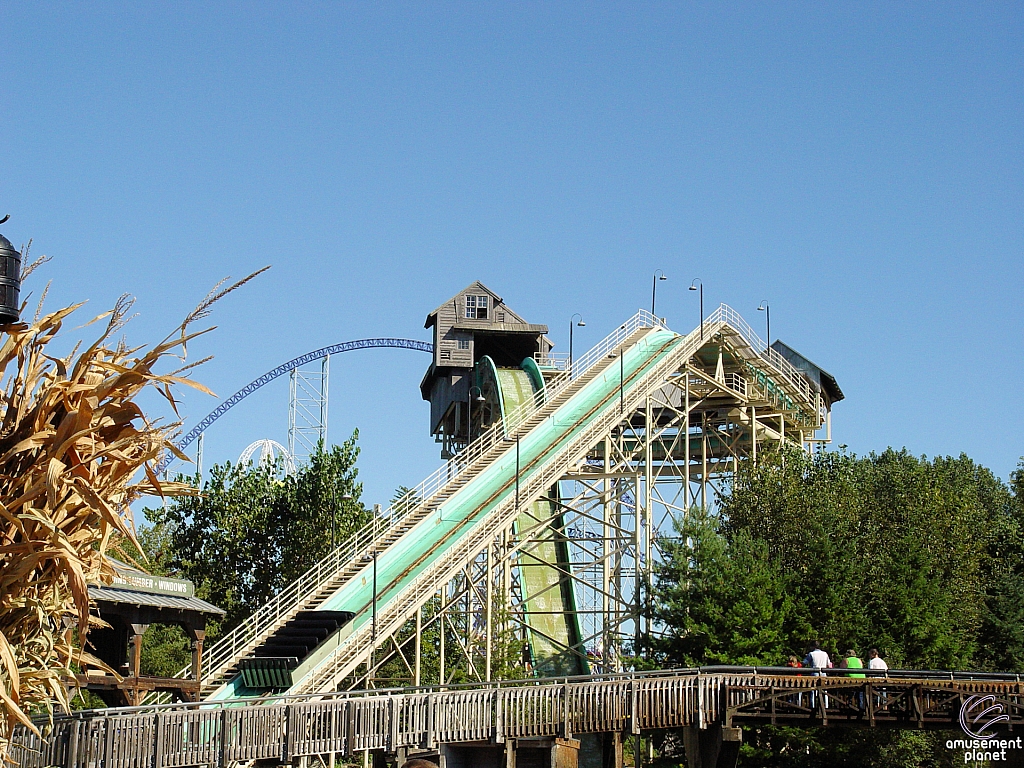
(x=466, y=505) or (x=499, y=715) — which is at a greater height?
(x=466, y=505)

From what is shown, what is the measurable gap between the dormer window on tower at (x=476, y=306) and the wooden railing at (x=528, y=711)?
26290 mm

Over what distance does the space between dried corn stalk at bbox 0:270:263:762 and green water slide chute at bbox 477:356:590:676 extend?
24937mm

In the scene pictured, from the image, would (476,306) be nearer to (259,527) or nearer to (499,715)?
(259,527)

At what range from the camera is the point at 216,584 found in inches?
1774

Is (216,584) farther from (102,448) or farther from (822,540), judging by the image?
(102,448)

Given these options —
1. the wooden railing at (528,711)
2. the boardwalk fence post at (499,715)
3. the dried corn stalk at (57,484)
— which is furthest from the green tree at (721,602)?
the dried corn stalk at (57,484)

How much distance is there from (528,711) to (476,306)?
2932cm

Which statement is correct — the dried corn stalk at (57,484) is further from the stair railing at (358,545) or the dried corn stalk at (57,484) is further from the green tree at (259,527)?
the green tree at (259,527)

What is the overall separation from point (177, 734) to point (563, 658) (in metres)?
19.2

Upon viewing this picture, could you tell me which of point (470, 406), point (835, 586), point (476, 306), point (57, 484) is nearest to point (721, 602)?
point (835, 586)

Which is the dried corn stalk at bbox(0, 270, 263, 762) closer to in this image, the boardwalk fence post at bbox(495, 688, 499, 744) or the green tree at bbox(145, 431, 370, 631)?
the boardwalk fence post at bbox(495, 688, 499, 744)

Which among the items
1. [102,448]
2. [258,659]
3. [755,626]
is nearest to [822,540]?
[755,626]

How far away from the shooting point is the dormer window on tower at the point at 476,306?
49.4 m

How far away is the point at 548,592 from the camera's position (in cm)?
3691
